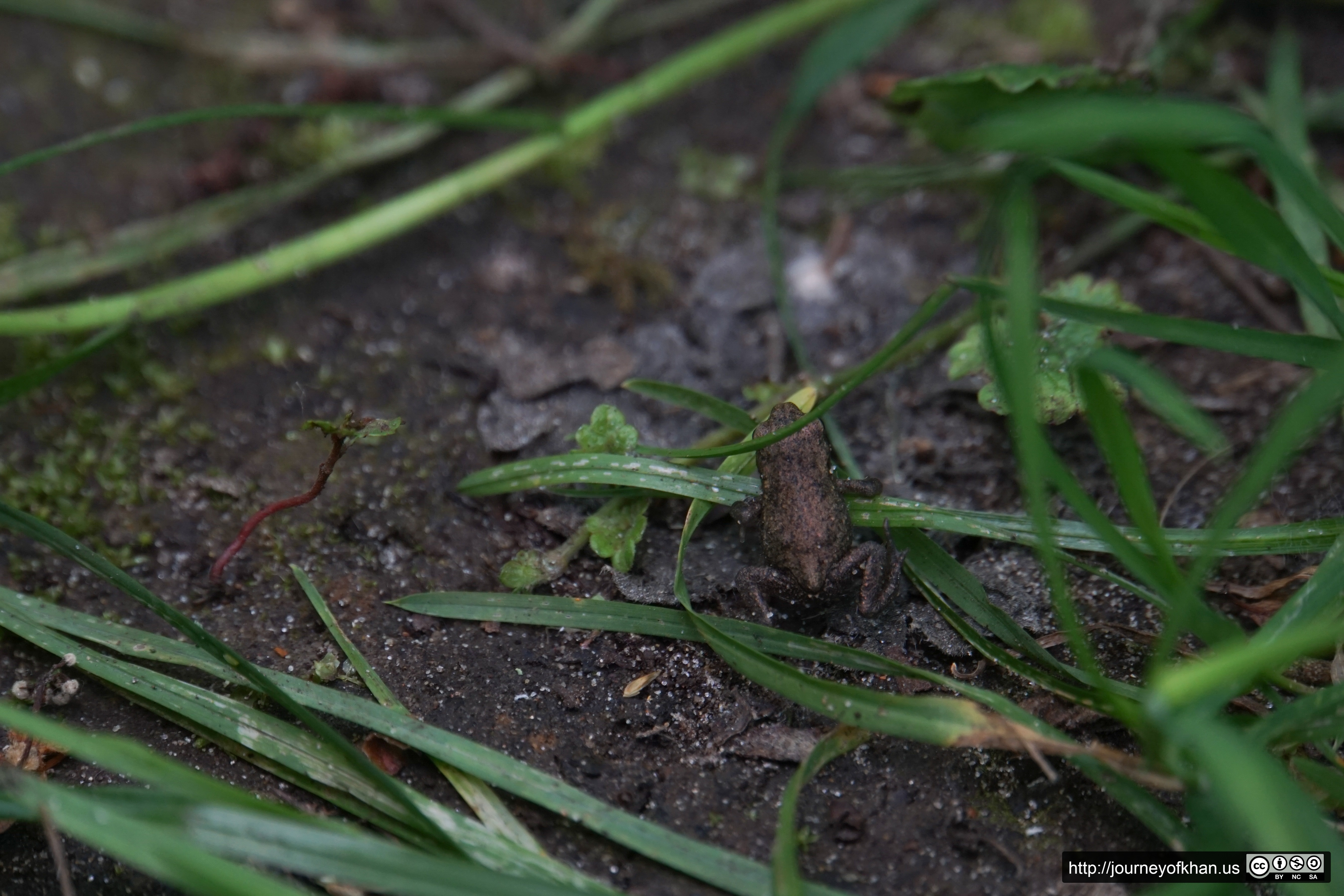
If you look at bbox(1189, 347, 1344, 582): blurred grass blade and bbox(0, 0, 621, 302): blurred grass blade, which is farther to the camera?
bbox(0, 0, 621, 302): blurred grass blade

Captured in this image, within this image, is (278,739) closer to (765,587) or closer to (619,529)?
(619,529)

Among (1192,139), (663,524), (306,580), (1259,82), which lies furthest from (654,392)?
(1259,82)

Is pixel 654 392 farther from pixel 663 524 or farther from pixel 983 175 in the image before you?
pixel 983 175

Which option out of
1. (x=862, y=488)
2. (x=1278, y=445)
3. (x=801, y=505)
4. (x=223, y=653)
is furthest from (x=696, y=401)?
(x=1278, y=445)

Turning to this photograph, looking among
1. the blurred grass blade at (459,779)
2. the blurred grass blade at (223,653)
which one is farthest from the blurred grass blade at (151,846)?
the blurred grass blade at (459,779)

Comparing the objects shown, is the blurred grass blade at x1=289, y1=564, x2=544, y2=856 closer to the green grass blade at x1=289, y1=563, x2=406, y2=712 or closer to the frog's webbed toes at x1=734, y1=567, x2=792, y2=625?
the green grass blade at x1=289, y1=563, x2=406, y2=712

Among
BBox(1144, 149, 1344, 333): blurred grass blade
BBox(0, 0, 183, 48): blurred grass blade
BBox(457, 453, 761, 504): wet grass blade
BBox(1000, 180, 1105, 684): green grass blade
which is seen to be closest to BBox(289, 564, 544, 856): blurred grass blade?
BBox(457, 453, 761, 504): wet grass blade
